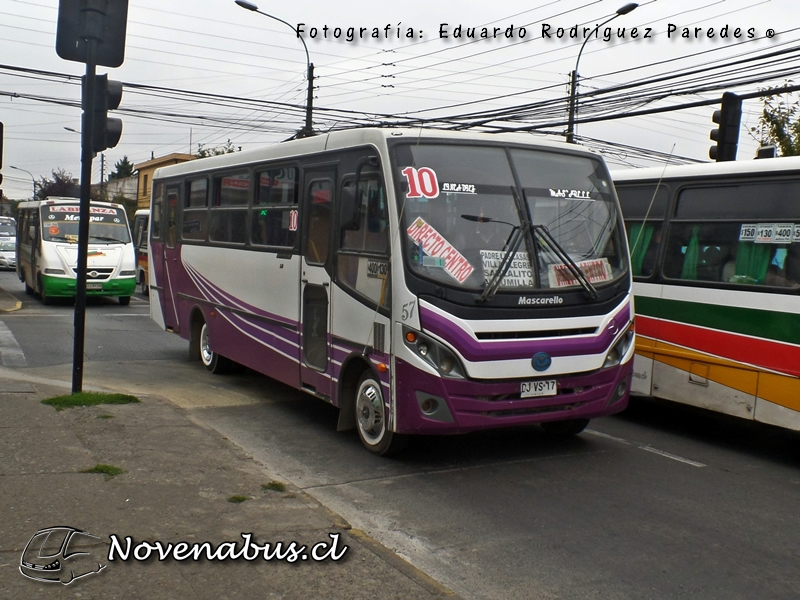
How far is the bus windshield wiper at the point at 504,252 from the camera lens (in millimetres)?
6629

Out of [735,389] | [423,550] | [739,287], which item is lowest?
[423,550]

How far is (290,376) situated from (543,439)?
8.52ft

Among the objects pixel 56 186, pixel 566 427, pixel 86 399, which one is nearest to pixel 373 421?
pixel 566 427

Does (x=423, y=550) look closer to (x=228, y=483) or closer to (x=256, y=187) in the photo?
(x=228, y=483)

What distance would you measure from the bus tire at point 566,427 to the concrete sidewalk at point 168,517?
3079mm

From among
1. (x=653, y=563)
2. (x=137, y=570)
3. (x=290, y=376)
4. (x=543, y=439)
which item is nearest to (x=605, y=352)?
(x=543, y=439)

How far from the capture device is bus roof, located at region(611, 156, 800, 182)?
766 centimetres

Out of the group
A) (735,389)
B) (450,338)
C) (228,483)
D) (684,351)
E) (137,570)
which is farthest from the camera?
(684,351)

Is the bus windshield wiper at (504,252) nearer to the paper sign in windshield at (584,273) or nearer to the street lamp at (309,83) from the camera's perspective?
the paper sign in windshield at (584,273)

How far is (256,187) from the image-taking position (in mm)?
9680

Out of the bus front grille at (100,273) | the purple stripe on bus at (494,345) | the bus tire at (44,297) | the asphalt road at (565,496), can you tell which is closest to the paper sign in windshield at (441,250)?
the purple stripe on bus at (494,345)

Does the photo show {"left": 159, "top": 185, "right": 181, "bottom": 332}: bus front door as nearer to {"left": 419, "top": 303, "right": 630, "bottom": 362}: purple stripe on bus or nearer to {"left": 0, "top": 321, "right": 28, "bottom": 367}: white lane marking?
{"left": 0, "top": 321, "right": 28, "bottom": 367}: white lane marking

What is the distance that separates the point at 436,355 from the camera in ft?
21.6

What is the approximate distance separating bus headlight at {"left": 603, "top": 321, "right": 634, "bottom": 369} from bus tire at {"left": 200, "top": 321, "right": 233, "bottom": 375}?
5553 mm
